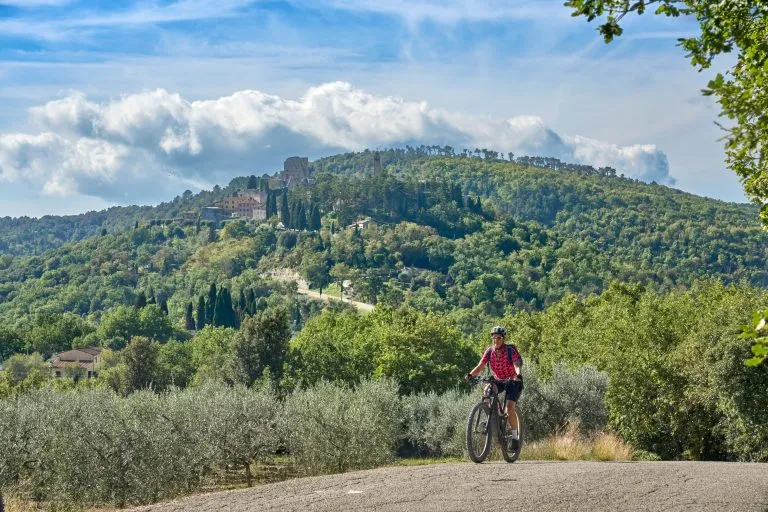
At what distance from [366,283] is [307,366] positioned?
128 m

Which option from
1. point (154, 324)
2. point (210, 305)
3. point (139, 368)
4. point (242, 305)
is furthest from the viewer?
point (242, 305)

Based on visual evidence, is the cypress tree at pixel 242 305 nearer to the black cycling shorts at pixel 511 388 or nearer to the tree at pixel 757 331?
the black cycling shorts at pixel 511 388

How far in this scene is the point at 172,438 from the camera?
73.5 feet

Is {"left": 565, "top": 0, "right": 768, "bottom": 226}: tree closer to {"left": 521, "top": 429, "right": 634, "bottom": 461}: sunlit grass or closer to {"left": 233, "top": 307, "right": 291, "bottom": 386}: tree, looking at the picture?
{"left": 521, "top": 429, "right": 634, "bottom": 461}: sunlit grass

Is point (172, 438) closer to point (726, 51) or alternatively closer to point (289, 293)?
point (726, 51)

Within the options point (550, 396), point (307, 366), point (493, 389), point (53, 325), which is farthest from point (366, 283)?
point (493, 389)

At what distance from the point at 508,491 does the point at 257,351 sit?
53.4 meters

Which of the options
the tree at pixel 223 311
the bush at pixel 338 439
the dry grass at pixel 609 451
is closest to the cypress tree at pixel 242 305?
the tree at pixel 223 311

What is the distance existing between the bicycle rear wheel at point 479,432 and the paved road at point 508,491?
647mm

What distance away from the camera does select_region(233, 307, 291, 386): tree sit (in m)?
63.9

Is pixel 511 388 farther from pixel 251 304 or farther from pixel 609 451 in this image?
pixel 251 304

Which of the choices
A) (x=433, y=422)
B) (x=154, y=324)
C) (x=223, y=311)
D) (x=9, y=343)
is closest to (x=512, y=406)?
(x=433, y=422)

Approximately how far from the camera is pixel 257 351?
211 feet

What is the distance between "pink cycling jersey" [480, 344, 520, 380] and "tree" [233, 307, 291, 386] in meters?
49.3
